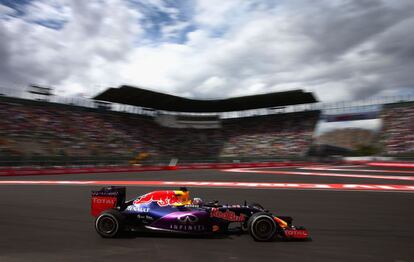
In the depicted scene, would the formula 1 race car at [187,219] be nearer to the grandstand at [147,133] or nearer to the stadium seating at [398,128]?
the grandstand at [147,133]

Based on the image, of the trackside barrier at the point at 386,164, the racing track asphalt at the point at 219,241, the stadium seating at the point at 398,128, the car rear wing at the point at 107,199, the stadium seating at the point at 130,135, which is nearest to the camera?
A: the racing track asphalt at the point at 219,241

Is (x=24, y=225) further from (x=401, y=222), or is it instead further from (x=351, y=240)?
(x=401, y=222)

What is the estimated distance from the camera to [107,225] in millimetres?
5516

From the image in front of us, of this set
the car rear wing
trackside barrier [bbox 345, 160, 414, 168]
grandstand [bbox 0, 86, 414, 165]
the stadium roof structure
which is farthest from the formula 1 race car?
the stadium roof structure

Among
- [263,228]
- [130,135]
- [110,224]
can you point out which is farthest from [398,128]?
[110,224]

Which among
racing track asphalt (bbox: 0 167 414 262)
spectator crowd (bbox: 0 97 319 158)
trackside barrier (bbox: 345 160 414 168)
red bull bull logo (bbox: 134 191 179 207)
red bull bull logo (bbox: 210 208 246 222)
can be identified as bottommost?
racing track asphalt (bbox: 0 167 414 262)

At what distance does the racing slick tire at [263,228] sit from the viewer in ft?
17.0

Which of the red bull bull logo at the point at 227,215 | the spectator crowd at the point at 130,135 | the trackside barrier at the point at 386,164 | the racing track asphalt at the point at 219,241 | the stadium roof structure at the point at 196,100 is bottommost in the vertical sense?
the racing track asphalt at the point at 219,241

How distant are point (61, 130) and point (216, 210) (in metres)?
30.2

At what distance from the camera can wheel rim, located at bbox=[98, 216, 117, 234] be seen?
5465 millimetres

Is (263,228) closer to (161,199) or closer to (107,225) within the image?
(161,199)

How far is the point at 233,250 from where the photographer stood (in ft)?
15.6

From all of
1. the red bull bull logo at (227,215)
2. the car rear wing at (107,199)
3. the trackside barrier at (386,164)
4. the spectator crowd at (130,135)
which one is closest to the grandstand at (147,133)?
the spectator crowd at (130,135)

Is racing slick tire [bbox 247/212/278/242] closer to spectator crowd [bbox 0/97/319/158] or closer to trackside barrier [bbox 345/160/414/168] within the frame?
spectator crowd [bbox 0/97/319/158]
